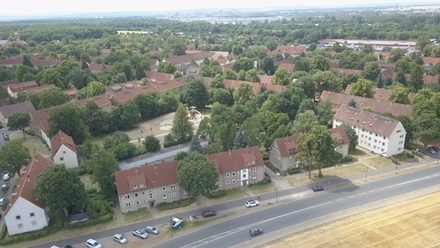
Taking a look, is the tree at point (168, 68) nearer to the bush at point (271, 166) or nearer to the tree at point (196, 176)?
the bush at point (271, 166)

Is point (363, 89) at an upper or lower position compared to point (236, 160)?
upper

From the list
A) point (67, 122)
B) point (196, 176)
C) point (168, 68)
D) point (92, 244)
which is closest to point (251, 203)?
point (196, 176)

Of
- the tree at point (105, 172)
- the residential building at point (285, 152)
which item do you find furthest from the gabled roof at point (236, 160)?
the tree at point (105, 172)

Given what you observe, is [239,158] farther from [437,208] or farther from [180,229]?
[437,208]

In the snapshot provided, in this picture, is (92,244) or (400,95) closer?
(92,244)

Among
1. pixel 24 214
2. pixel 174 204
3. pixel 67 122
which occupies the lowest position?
pixel 174 204

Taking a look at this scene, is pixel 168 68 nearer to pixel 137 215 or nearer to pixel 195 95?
pixel 195 95
